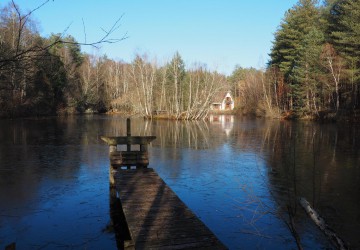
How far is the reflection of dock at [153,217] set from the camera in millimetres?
4836

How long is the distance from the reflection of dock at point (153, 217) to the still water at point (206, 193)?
31.3 inches

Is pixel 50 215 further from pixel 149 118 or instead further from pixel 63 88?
pixel 63 88

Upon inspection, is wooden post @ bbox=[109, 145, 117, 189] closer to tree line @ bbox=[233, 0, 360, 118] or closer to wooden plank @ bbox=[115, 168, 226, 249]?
wooden plank @ bbox=[115, 168, 226, 249]

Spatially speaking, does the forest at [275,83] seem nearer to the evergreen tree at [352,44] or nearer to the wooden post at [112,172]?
the evergreen tree at [352,44]

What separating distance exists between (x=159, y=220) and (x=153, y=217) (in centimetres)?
19

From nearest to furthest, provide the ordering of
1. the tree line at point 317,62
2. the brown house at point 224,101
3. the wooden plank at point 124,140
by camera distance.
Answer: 1. the wooden plank at point 124,140
2. the tree line at point 317,62
3. the brown house at point 224,101

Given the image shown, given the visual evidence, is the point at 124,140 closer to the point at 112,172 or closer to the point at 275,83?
the point at 112,172

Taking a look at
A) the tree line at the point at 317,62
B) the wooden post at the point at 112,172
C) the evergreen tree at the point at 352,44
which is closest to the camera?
the wooden post at the point at 112,172

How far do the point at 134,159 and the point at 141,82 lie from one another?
4394 centimetres

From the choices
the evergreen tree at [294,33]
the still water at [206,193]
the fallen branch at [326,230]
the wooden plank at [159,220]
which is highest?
the evergreen tree at [294,33]

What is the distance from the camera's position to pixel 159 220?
5.79 m

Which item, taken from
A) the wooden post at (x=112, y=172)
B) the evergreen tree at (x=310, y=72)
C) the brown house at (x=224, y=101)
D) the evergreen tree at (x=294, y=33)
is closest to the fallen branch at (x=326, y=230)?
the wooden post at (x=112, y=172)

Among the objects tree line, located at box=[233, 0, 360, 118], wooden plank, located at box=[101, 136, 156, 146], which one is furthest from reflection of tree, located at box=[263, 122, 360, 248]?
tree line, located at box=[233, 0, 360, 118]

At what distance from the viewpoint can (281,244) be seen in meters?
6.69
